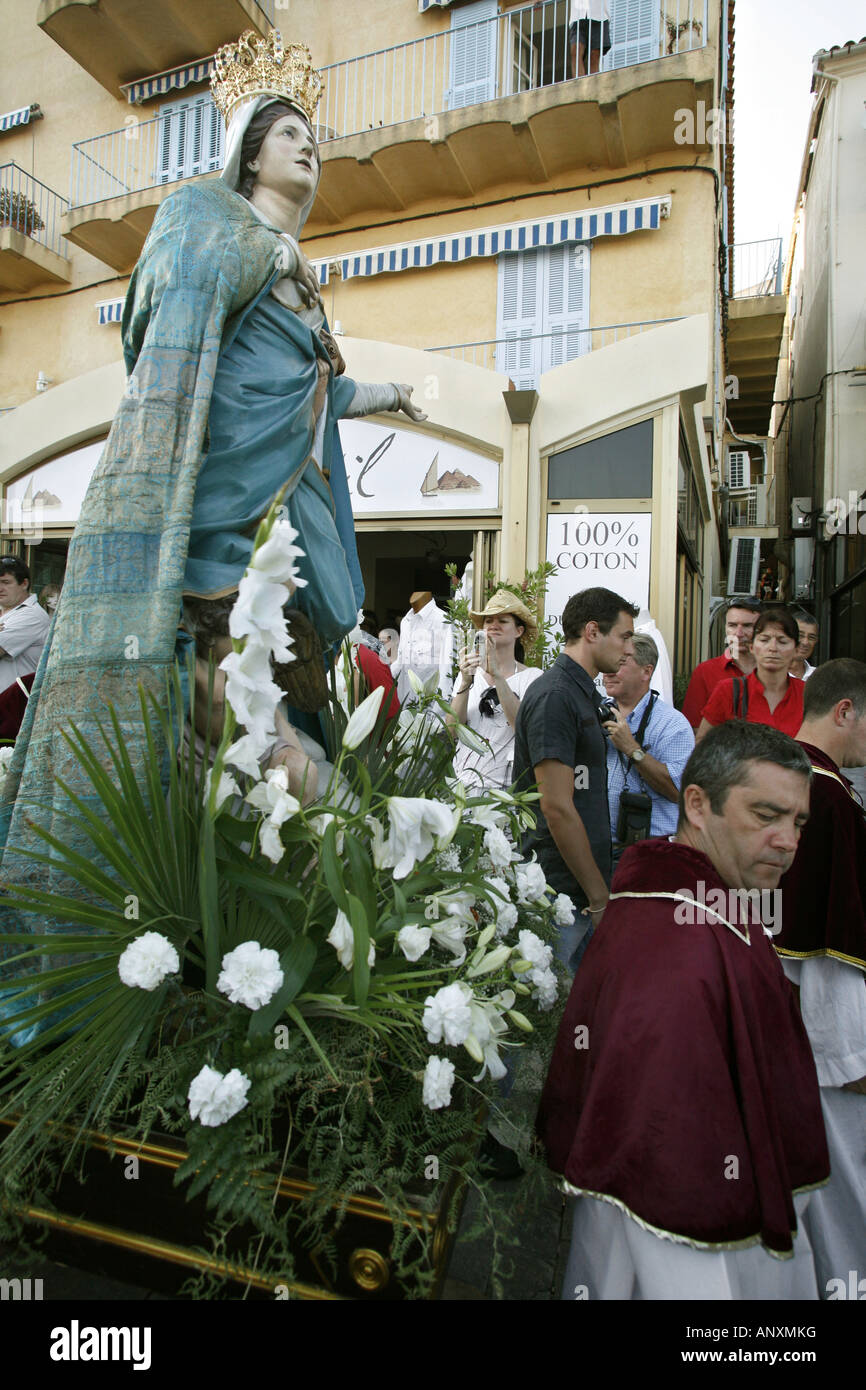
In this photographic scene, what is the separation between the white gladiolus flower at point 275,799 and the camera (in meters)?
1.29

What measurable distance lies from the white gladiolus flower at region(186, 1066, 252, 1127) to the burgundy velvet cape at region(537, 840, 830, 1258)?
61cm

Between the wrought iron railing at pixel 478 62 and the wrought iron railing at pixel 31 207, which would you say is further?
the wrought iron railing at pixel 31 207

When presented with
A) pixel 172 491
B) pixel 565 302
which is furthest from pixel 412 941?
pixel 565 302

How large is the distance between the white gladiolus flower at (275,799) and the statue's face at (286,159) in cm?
157

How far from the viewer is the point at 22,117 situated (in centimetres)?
1355

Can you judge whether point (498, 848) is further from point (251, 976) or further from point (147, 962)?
point (147, 962)

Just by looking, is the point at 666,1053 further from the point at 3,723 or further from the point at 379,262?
the point at 379,262

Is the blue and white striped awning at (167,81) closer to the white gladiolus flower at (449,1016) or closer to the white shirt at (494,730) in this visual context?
the white shirt at (494,730)

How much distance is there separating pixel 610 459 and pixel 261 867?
19.8 ft

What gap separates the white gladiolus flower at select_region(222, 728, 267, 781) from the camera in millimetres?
1282

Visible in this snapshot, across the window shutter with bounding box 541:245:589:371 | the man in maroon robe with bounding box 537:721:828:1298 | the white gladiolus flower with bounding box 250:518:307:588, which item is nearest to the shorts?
the window shutter with bounding box 541:245:589:371

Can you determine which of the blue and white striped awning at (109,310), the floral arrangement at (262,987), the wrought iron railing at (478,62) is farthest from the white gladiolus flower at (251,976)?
the blue and white striped awning at (109,310)

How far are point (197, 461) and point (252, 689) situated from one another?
2.49 ft

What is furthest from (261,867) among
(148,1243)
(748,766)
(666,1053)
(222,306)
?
(222,306)
